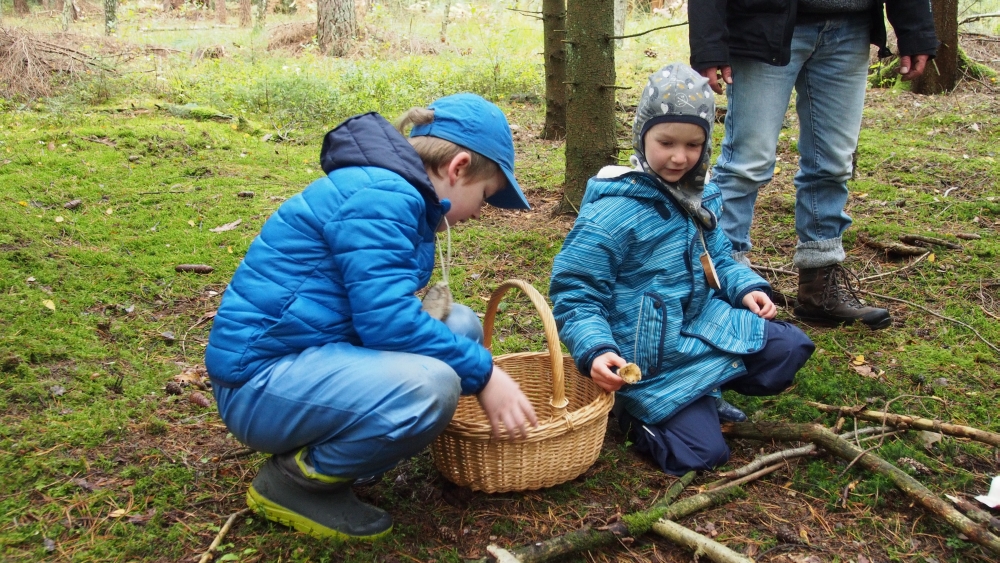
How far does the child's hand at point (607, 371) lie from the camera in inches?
93.6

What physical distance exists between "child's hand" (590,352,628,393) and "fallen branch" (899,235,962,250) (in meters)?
2.87

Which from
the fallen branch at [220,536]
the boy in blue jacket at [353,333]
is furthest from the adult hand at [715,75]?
the fallen branch at [220,536]

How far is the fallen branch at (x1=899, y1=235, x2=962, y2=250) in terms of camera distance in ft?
14.0

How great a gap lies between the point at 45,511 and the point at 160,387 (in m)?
0.83

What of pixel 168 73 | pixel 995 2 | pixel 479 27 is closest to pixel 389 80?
pixel 168 73

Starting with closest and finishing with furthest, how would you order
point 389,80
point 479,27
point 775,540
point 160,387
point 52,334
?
point 775,540 < point 160,387 < point 52,334 < point 389,80 < point 479,27

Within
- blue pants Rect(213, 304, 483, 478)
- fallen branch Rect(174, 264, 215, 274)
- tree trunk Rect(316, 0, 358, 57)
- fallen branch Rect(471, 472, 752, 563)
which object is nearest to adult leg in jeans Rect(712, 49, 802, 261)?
fallen branch Rect(471, 472, 752, 563)

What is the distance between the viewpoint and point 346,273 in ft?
6.31

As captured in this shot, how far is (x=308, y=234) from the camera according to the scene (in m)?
2.02

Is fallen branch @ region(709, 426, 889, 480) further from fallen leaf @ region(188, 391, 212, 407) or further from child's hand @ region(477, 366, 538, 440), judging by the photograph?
fallen leaf @ region(188, 391, 212, 407)

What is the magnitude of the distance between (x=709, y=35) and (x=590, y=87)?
135 cm

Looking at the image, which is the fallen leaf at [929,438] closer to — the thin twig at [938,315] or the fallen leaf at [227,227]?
the thin twig at [938,315]

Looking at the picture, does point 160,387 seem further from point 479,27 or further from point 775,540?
point 479,27

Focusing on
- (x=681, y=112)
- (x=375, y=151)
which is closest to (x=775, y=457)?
(x=681, y=112)
